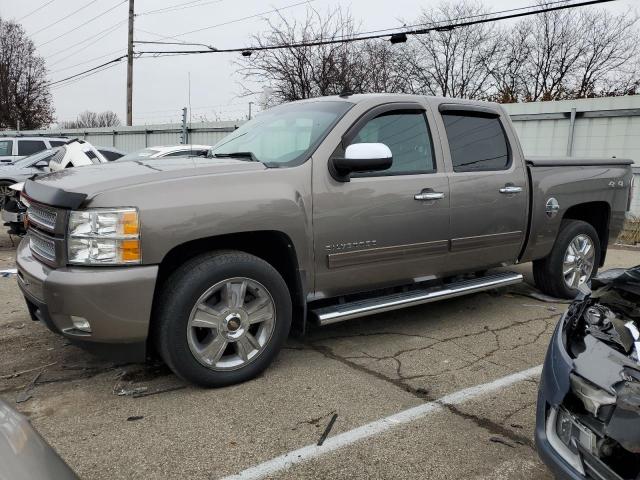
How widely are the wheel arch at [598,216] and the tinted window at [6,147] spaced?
584 inches

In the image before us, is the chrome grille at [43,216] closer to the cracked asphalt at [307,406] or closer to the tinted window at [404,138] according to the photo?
the cracked asphalt at [307,406]

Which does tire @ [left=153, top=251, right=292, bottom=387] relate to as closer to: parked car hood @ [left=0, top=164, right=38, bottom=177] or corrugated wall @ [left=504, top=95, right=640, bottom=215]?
parked car hood @ [left=0, top=164, right=38, bottom=177]

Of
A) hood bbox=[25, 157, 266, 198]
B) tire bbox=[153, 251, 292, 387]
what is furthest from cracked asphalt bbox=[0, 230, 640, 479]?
Answer: hood bbox=[25, 157, 266, 198]

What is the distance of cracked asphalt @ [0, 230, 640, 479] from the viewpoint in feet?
8.69

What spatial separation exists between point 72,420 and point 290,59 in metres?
22.8

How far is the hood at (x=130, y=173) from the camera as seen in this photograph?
10.0ft

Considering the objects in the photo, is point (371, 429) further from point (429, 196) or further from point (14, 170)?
point (14, 170)

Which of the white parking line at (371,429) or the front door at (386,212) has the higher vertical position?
the front door at (386,212)

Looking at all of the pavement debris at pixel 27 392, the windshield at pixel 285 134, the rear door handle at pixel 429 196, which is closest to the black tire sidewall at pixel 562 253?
the rear door handle at pixel 429 196

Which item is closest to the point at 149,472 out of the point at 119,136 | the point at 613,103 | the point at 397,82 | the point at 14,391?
the point at 14,391

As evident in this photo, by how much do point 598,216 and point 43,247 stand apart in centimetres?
540

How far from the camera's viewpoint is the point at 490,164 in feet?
15.5

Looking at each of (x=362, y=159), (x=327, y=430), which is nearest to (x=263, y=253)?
(x=362, y=159)

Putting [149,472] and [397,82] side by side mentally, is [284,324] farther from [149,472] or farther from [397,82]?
[397,82]
